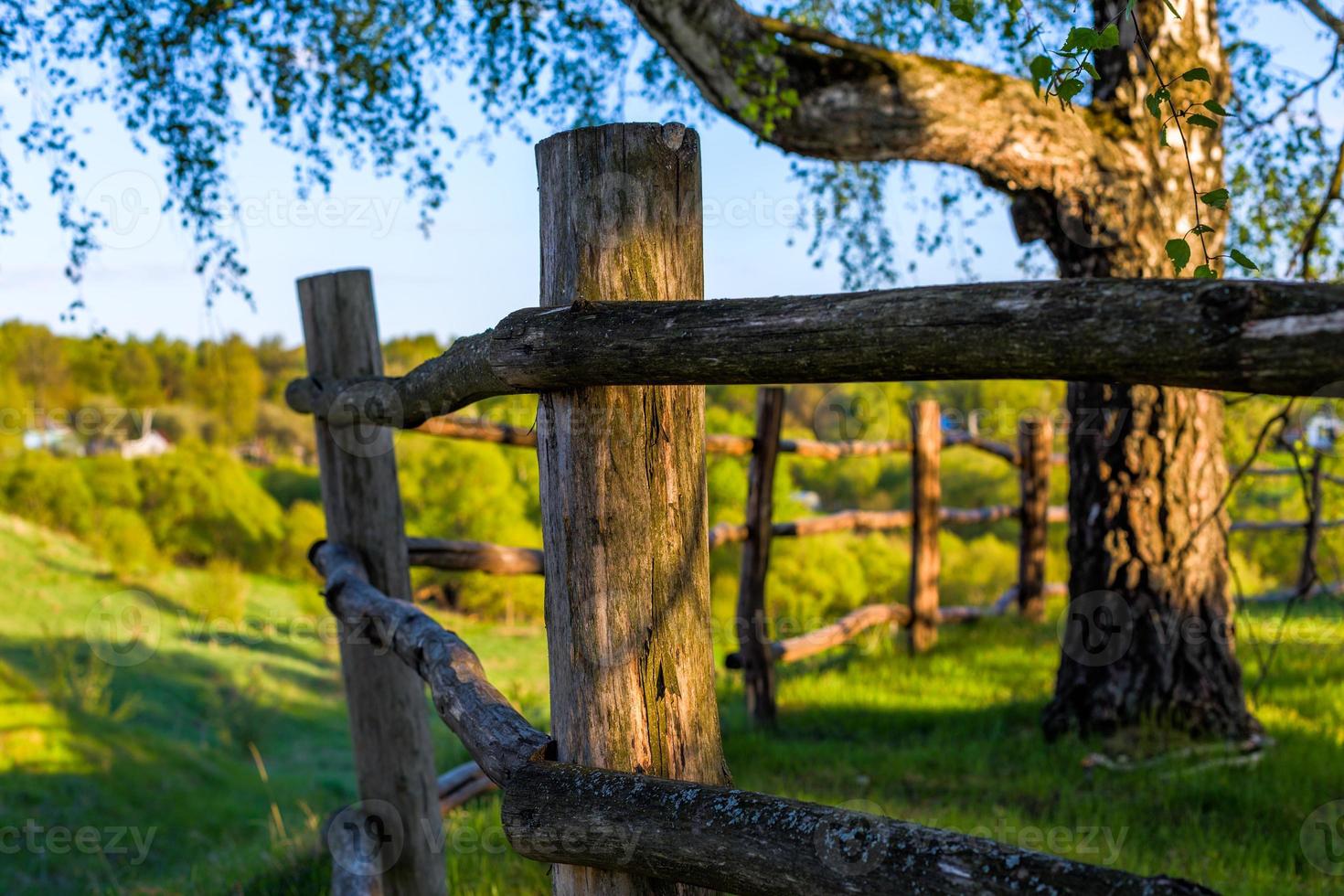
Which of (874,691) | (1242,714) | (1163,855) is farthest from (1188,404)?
(874,691)

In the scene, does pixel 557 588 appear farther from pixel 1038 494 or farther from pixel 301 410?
pixel 1038 494

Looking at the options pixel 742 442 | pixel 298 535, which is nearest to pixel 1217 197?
pixel 742 442

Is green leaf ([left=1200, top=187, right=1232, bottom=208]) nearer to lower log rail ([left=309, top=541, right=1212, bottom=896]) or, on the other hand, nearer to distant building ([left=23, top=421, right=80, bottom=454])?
lower log rail ([left=309, top=541, right=1212, bottom=896])

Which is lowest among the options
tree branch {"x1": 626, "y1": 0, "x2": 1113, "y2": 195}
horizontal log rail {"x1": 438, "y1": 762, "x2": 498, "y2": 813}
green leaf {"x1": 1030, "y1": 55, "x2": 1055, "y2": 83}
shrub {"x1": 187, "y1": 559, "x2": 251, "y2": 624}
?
shrub {"x1": 187, "y1": 559, "x2": 251, "y2": 624}

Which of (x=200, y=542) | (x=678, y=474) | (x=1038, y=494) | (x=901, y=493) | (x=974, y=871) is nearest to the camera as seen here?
(x=974, y=871)

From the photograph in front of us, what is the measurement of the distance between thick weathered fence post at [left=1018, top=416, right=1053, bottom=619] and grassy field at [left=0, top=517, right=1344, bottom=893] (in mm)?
732

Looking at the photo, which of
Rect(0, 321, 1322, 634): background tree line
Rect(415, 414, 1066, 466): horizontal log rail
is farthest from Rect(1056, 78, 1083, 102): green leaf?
Rect(0, 321, 1322, 634): background tree line

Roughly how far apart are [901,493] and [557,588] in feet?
74.3

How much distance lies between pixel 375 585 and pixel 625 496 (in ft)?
6.19

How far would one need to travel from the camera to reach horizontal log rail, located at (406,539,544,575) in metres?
3.49

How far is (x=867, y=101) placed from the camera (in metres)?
4.27

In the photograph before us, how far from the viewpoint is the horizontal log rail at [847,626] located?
18.5ft

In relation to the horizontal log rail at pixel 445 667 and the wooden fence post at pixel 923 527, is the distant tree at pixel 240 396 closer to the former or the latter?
the wooden fence post at pixel 923 527

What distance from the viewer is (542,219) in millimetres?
1744
